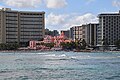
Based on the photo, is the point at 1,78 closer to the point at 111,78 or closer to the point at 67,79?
the point at 67,79

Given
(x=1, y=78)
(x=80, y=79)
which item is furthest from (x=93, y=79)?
(x=1, y=78)

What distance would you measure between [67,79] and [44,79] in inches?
140

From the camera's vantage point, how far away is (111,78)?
192ft

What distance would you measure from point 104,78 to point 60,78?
695 centimetres

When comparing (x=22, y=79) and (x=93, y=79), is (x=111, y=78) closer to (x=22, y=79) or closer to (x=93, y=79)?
(x=93, y=79)

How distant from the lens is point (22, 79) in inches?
2239

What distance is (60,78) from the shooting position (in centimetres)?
5925

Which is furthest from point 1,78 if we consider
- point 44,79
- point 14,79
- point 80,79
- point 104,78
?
point 104,78

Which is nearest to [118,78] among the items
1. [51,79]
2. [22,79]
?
[51,79]

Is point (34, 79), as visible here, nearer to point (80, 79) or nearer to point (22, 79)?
point (22, 79)

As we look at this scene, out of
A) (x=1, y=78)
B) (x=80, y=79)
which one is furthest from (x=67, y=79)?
(x=1, y=78)

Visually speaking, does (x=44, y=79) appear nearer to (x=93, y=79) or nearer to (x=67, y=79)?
(x=67, y=79)

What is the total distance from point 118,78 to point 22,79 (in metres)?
14.9

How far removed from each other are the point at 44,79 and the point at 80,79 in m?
5.55
